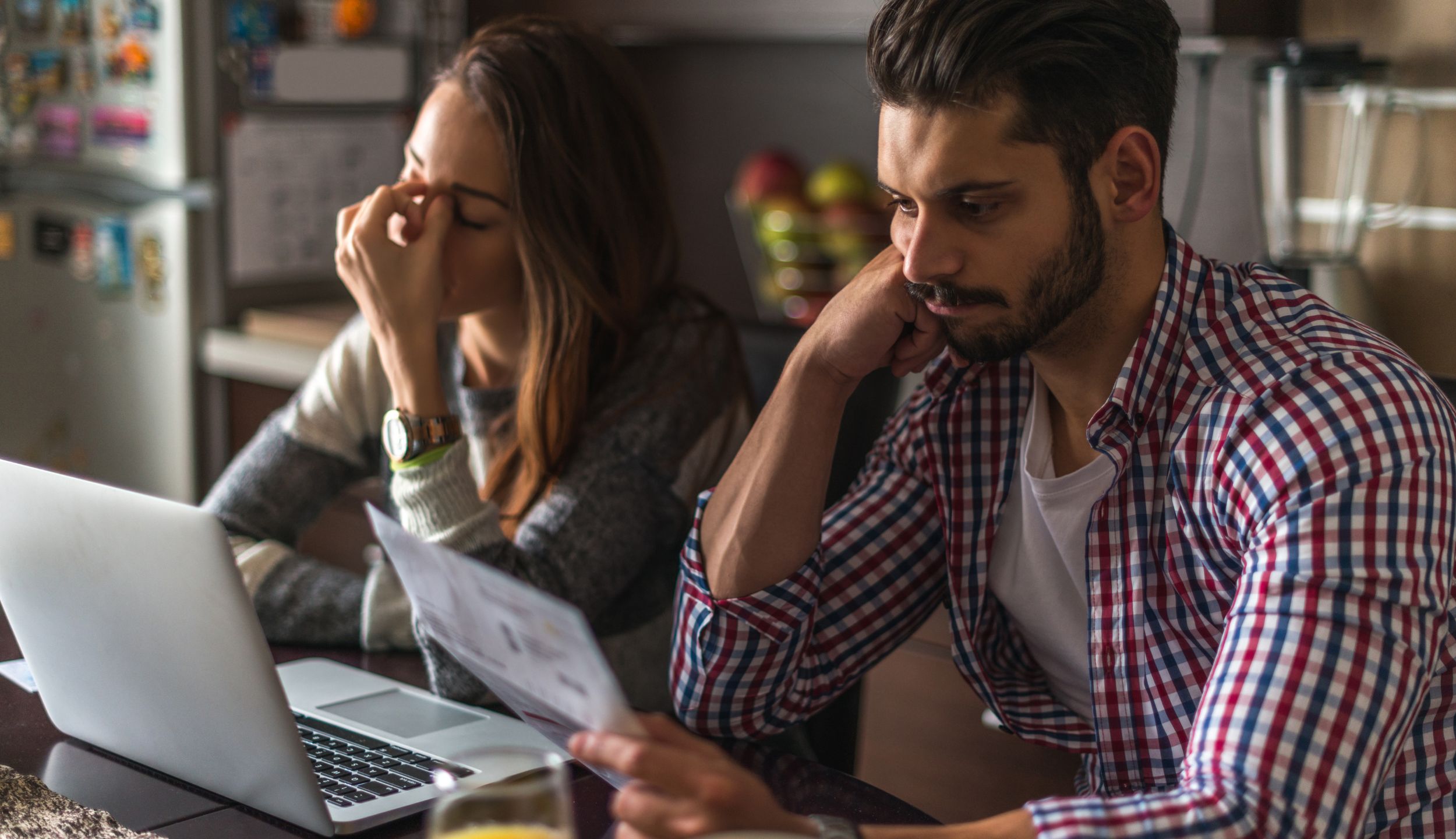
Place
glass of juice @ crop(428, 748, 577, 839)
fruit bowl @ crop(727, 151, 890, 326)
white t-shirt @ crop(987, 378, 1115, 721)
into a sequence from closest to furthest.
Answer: glass of juice @ crop(428, 748, 577, 839)
white t-shirt @ crop(987, 378, 1115, 721)
fruit bowl @ crop(727, 151, 890, 326)

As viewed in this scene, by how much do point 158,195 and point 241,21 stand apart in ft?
1.14

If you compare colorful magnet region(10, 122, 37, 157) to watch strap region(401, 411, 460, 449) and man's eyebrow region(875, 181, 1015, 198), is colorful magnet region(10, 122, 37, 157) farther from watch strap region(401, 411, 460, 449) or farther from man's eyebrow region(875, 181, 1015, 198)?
man's eyebrow region(875, 181, 1015, 198)

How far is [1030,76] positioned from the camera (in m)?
0.95

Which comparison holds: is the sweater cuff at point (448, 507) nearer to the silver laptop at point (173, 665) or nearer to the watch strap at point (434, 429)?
the watch strap at point (434, 429)

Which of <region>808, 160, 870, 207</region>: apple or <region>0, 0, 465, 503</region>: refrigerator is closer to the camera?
<region>808, 160, 870, 207</region>: apple

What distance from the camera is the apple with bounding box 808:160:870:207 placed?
232 centimetres

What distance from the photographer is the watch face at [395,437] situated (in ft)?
4.16

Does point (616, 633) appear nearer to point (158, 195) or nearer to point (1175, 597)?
point (1175, 597)

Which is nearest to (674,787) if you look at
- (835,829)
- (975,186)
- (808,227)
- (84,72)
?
(835,829)

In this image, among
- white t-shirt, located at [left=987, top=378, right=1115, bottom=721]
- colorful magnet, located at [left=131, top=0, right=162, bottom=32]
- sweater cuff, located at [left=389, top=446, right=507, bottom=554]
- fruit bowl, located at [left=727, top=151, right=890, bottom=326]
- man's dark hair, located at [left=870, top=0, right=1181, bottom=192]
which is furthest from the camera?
colorful magnet, located at [left=131, top=0, right=162, bottom=32]

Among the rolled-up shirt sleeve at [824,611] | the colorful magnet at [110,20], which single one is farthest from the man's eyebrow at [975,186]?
the colorful magnet at [110,20]

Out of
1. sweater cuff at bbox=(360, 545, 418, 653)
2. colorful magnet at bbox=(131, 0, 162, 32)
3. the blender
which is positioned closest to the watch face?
sweater cuff at bbox=(360, 545, 418, 653)

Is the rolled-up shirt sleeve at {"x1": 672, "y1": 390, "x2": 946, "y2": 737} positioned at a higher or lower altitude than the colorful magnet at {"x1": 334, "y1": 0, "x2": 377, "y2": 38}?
lower

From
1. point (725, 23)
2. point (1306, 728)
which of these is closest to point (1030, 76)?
point (1306, 728)
